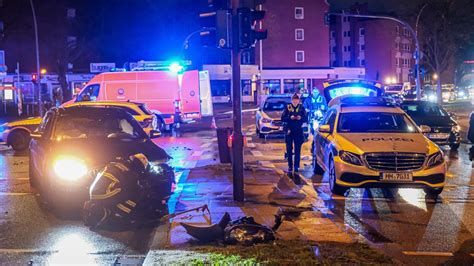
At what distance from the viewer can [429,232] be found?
25.1ft

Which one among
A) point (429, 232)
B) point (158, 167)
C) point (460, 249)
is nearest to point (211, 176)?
point (158, 167)

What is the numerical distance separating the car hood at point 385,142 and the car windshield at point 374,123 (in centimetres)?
44

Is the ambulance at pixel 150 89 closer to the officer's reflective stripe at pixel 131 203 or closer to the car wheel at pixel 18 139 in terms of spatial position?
the car wheel at pixel 18 139

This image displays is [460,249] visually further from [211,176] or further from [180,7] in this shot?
[180,7]

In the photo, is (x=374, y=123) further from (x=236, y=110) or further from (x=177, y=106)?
(x=177, y=106)

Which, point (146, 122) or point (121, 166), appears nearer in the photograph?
point (121, 166)

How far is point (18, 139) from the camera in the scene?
18.3 metres

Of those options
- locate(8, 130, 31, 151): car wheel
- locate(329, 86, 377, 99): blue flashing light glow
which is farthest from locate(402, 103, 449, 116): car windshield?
locate(8, 130, 31, 151): car wheel

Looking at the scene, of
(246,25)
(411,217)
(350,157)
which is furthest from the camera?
(350,157)

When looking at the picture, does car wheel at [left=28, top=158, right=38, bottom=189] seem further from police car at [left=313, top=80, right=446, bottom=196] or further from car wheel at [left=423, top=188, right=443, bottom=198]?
car wheel at [left=423, top=188, right=443, bottom=198]

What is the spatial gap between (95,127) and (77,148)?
1.39m

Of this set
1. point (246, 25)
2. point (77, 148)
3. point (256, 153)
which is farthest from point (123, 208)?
point (256, 153)

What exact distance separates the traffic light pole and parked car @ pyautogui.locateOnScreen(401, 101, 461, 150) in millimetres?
8428

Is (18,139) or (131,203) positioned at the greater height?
(18,139)
